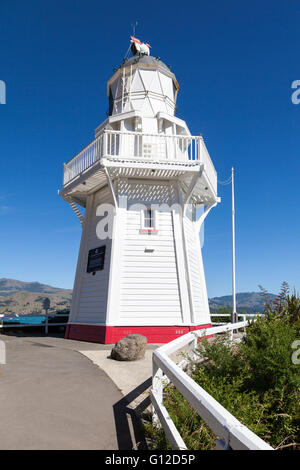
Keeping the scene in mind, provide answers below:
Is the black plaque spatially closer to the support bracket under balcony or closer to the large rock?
the support bracket under balcony

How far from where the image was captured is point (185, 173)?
14.5 meters

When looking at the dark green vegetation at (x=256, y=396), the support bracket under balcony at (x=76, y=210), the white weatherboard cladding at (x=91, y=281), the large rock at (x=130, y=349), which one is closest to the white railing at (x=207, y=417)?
the dark green vegetation at (x=256, y=396)

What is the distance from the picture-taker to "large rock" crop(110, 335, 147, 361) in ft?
31.8

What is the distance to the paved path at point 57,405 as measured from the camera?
13.8 ft

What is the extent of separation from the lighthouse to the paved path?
4.68 metres

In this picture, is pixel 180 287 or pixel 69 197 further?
pixel 69 197

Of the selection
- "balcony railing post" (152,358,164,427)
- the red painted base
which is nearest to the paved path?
"balcony railing post" (152,358,164,427)

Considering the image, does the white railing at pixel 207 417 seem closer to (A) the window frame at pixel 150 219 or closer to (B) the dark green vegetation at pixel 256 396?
(B) the dark green vegetation at pixel 256 396

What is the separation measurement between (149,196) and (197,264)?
3.92 m

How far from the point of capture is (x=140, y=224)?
14.6m

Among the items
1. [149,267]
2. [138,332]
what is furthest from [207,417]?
[149,267]

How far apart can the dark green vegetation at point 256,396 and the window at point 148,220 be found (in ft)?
26.2
